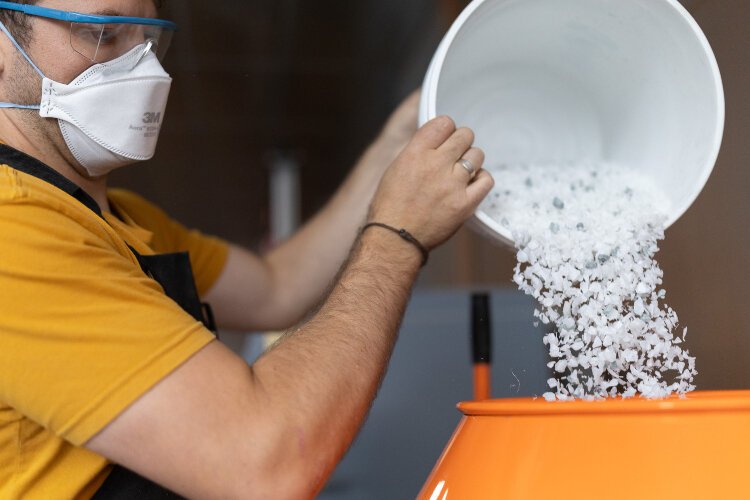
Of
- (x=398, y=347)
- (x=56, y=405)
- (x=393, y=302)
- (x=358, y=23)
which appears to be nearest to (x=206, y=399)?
(x=56, y=405)

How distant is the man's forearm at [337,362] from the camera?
0.80 metres

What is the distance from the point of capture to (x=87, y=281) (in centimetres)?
78

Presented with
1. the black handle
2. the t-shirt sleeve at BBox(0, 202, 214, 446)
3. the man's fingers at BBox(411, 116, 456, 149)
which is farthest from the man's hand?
the t-shirt sleeve at BBox(0, 202, 214, 446)

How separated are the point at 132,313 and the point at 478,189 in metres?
0.39

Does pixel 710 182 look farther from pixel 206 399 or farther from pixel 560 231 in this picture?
pixel 206 399

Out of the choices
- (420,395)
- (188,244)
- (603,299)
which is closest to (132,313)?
(603,299)

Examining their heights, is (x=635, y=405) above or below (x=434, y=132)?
below

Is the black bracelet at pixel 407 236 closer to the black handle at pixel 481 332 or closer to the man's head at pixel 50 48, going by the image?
the black handle at pixel 481 332

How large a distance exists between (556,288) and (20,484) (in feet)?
1.77

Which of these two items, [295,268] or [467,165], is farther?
[295,268]

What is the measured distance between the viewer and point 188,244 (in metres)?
1.44

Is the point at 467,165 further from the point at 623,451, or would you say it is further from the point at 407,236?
the point at 623,451

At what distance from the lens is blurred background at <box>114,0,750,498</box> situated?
3.36 feet

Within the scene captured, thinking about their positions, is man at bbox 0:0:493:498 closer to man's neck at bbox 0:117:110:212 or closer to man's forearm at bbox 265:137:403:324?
man's neck at bbox 0:117:110:212
